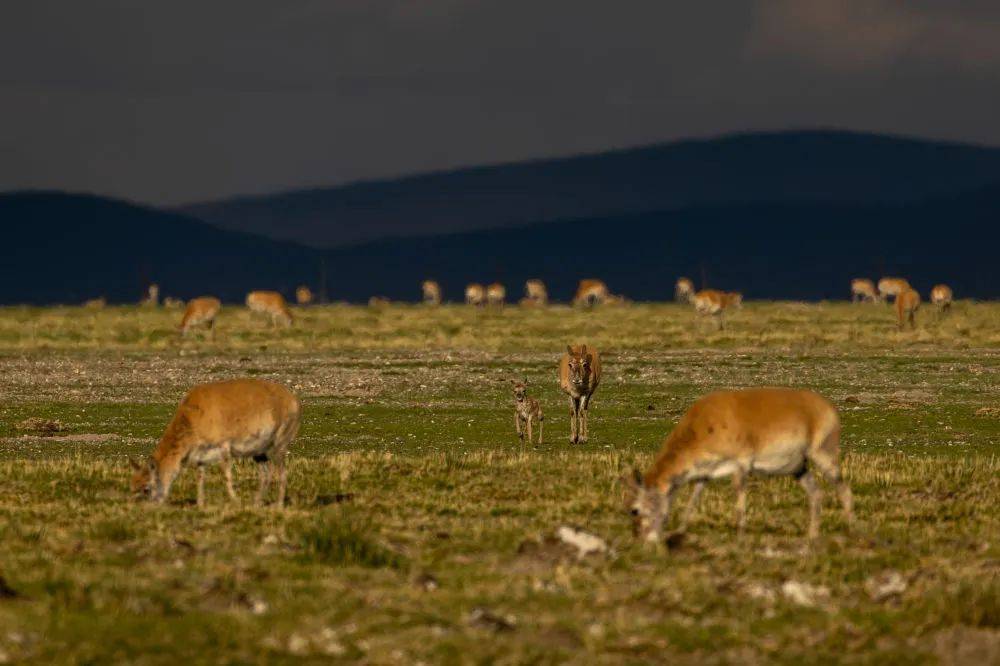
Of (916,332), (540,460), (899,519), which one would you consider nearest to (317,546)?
(899,519)

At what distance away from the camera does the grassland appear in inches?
509

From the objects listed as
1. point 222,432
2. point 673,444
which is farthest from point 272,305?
point 673,444

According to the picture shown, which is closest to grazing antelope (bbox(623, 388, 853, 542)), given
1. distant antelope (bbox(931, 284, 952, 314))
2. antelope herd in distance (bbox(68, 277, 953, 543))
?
antelope herd in distance (bbox(68, 277, 953, 543))

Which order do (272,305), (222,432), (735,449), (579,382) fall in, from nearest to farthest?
(735,449) → (222,432) → (579,382) → (272,305)

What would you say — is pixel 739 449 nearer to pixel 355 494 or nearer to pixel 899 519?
pixel 899 519

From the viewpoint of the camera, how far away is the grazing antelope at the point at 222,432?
1939 centimetres

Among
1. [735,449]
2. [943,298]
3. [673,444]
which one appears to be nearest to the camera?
[735,449]

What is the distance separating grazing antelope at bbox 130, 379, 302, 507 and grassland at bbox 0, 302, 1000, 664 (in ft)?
1.80

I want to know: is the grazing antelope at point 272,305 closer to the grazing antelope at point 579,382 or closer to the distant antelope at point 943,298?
the distant antelope at point 943,298

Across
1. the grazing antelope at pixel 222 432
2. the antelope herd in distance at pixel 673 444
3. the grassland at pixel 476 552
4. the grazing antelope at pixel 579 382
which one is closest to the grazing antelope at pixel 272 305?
the grassland at pixel 476 552

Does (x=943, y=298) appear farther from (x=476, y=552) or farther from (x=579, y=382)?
(x=476, y=552)

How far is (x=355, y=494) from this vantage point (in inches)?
835

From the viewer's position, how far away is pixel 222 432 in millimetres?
19359

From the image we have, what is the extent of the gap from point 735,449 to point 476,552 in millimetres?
2822
